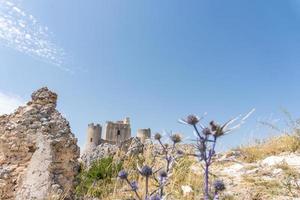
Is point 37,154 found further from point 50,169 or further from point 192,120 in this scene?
point 192,120

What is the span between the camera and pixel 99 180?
7020 millimetres

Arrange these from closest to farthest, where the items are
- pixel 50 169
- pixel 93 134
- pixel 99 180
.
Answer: pixel 50 169 < pixel 99 180 < pixel 93 134

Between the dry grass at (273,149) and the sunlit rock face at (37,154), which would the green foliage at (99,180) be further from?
the dry grass at (273,149)

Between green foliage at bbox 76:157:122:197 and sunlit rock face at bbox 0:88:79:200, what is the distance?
0.75 m

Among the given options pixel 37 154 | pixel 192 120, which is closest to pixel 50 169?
pixel 37 154

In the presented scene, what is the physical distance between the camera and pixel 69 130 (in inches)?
196

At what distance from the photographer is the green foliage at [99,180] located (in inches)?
227

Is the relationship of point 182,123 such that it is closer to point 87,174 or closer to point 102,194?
point 102,194

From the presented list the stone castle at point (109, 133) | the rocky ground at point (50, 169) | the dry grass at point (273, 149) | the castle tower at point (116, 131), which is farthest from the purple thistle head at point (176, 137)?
the castle tower at point (116, 131)

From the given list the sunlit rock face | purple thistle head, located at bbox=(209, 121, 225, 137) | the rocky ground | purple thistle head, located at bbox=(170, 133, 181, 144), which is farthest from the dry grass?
purple thistle head, located at bbox=(209, 121, 225, 137)

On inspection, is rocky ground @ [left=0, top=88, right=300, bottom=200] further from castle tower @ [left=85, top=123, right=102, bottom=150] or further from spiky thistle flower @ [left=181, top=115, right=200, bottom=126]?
castle tower @ [left=85, top=123, right=102, bottom=150]

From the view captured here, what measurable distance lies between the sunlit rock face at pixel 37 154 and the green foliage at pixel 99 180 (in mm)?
751

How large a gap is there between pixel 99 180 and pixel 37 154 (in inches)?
A: 100

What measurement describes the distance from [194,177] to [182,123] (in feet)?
13.2
